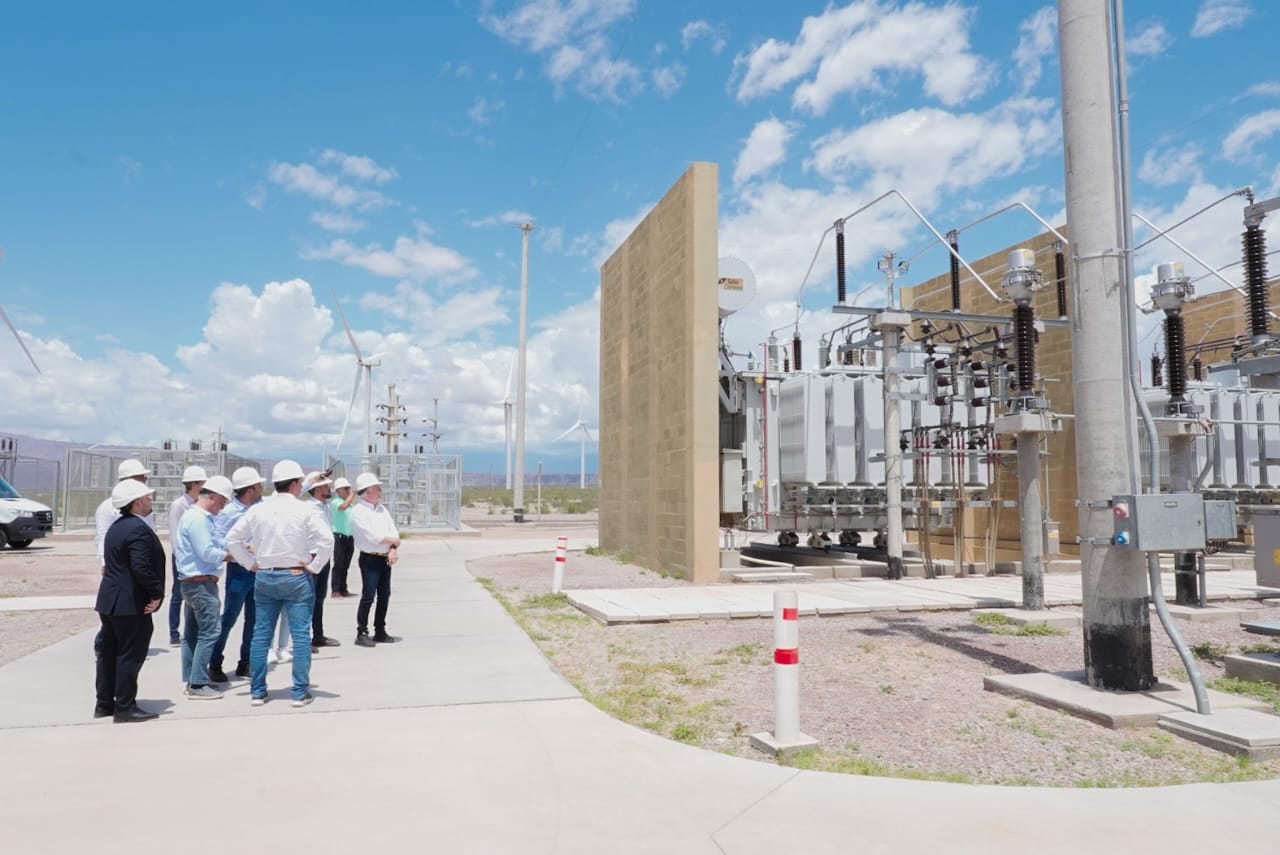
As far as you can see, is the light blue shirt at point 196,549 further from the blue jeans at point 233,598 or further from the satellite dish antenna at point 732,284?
the satellite dish antenna at point 732,284

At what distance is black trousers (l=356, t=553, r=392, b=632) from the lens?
978 centimetres

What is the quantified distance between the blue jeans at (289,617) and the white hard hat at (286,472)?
2.61 feet

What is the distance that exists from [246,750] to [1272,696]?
321 inches

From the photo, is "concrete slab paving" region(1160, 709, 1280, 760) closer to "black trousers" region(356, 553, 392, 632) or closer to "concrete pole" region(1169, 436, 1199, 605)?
"concrete pole" region(1169, 436, 1199, 605)

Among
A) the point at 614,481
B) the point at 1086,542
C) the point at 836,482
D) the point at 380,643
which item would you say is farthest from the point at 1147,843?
the point at 614,481

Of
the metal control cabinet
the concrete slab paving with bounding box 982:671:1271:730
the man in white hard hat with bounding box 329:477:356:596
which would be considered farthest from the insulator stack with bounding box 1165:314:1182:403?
the man in white hard hat with bounding box 329:477:356:596

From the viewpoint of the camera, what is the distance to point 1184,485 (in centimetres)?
1199

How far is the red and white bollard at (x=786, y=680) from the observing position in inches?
232

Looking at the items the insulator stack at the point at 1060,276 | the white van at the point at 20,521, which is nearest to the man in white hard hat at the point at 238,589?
the insulator stack at the point at 1060,276

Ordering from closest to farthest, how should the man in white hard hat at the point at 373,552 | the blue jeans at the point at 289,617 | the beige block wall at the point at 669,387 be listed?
the blue jeans at the point at 289,617 < the man in white hard hat at the point at 373,552 < the beige block wall at the point at 669,387

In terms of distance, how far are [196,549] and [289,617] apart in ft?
3.80

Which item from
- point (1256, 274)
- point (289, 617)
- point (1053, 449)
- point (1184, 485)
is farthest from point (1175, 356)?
point (1053, 449)

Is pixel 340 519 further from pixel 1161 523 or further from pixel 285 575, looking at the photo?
pixel 1161 523

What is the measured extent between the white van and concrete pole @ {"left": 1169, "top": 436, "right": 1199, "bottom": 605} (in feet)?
89.4
